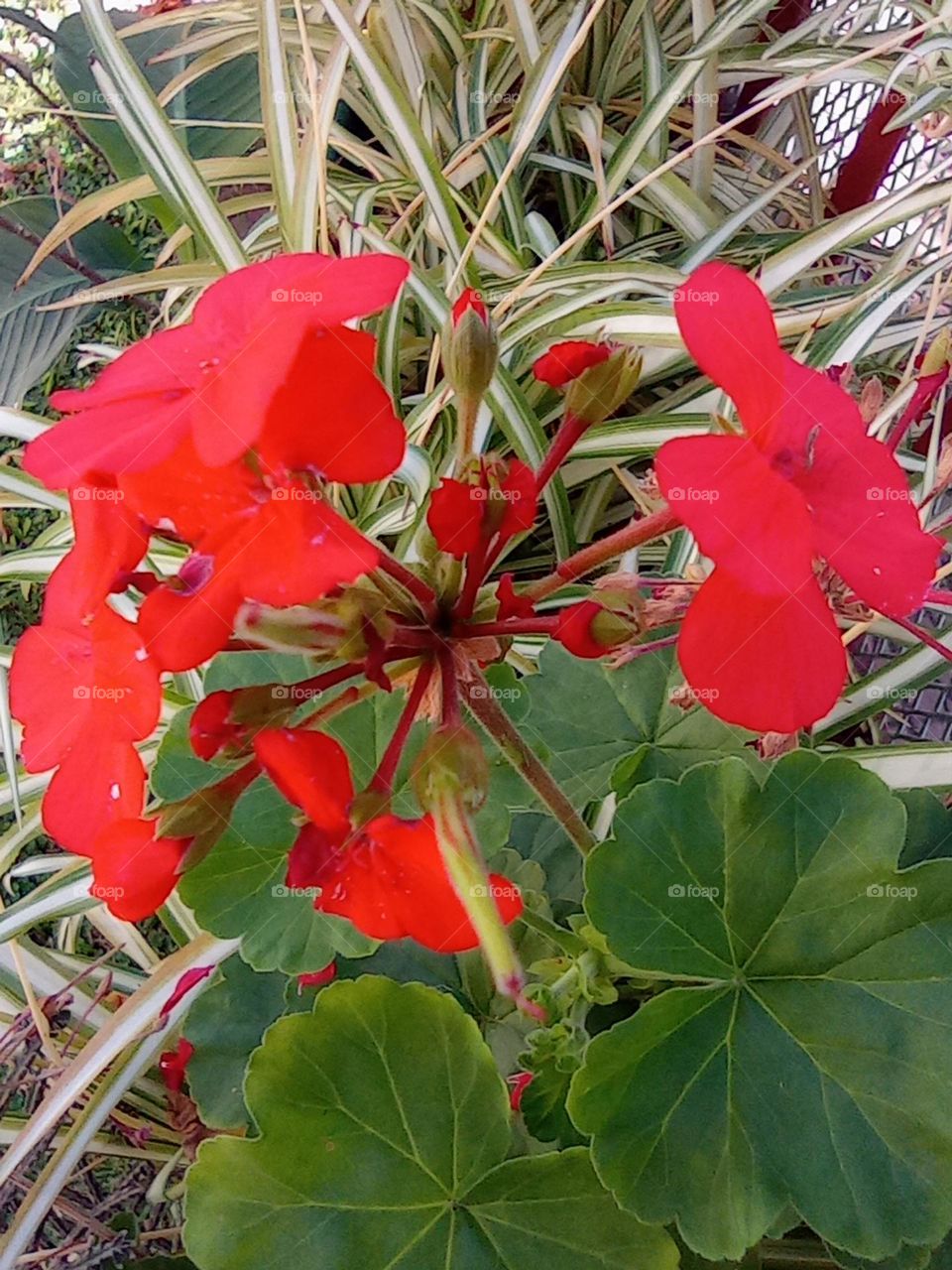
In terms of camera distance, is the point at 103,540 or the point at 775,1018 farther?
the point at 775,1018

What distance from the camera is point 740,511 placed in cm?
25

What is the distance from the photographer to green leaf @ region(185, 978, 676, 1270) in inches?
16.2

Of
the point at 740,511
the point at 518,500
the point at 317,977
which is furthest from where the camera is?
the point at 317,977

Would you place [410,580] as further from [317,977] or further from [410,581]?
[317,977]

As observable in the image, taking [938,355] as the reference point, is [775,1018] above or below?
below

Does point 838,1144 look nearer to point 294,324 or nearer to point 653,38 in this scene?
point 294,324

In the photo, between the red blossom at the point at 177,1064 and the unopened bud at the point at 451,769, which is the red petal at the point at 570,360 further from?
the red blossom at the point at 177,1064

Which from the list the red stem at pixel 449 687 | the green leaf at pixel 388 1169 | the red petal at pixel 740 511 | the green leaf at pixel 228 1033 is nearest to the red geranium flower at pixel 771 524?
the red petal at pixel 740 511

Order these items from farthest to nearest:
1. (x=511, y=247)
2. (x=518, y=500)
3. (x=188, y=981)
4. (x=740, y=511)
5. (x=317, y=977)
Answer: (x=511, y=247), (x=188, y=981), (x=317, y=977), (x=518, y=500), (x=740, y=511)

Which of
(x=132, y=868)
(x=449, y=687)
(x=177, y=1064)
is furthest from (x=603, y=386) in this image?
(x=177, y=1064)

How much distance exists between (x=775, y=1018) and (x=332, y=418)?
281 mm

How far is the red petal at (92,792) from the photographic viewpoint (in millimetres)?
302

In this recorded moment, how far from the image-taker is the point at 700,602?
260 millimetres

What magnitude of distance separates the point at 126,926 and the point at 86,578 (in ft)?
2.04
